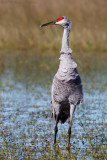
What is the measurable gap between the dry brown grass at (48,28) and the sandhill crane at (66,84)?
A: 1570 cm

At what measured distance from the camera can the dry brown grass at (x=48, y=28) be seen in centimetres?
2436

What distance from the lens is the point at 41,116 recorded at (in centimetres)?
1023

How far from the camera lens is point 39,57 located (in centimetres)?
2202

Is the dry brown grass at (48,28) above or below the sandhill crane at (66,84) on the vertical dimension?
above

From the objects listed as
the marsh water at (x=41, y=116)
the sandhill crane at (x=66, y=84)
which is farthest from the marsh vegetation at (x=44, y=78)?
the sandhill crane at (x=66, y=84)

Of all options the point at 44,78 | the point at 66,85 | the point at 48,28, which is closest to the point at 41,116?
the point at 66,85

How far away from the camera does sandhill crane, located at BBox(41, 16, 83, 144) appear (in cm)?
754

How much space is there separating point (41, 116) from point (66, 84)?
272 cm

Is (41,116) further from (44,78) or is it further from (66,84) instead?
(44,78)

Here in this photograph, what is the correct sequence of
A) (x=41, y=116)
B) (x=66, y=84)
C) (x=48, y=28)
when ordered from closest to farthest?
(x=66, y=84) < (x=41, y=116) < (x=48, y=28)

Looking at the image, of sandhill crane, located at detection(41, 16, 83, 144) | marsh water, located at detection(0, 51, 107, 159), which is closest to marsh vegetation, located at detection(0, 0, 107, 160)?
marsh water, located at detection(0, 51, 107, 159)

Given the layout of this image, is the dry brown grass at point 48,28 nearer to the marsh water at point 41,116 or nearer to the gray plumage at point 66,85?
the marsh water at point 41,116

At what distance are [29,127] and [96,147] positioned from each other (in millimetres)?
1823

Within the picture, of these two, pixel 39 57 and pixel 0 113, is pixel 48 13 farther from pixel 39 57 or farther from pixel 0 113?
pixel 0 113
